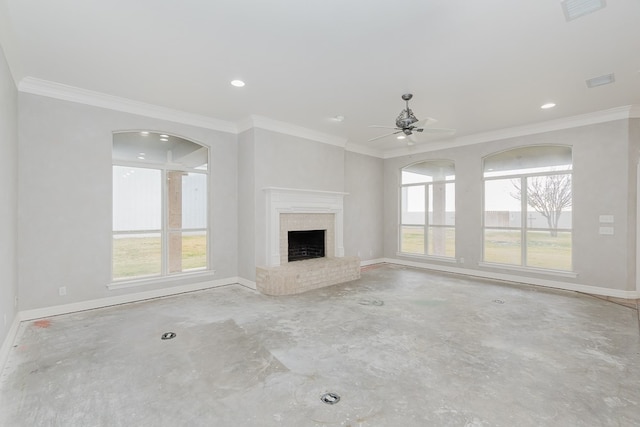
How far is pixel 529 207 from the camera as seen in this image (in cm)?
588

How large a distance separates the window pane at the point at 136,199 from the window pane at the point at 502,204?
6408 mm

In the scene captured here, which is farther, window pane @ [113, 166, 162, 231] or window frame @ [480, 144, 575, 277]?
window frame @ [480, 144, 575, 277]

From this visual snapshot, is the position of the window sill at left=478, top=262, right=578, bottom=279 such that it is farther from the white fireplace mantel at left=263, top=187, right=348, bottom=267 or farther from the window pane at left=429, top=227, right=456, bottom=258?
the white fireplace mantel at left=263, top=187, right=348, bottom=267

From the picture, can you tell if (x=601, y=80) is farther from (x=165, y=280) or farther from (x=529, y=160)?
(x=165, y=280)

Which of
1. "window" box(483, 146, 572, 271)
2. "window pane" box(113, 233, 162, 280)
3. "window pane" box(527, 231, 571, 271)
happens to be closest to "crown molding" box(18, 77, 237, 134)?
"window pane" box(113, 233, 162, 280)

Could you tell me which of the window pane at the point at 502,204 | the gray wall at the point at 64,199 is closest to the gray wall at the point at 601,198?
the window pane at the point at 502,204

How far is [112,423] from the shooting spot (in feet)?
6.23

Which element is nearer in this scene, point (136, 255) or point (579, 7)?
point (579, 7)

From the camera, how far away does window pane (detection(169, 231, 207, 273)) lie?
199 inches

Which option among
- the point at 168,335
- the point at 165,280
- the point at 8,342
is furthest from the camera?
the point at 165,280

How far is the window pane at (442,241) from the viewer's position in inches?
271

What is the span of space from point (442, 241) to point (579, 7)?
5257 millimetres

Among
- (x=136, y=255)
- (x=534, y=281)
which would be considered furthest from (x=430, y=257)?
(x=136, y=255)

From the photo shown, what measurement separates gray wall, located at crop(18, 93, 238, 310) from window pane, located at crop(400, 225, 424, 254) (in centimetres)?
587
